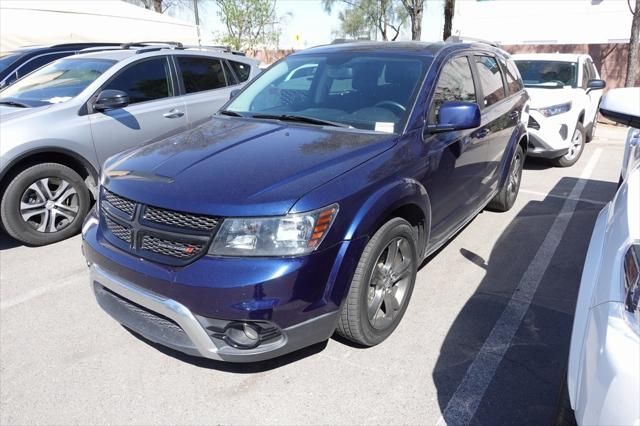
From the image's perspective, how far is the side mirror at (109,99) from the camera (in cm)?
462

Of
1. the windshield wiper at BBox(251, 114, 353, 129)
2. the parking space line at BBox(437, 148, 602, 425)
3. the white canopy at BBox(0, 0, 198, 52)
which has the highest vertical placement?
the white canopy at BBox(0, 0, 198, 52)

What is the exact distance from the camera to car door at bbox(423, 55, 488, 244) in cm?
317

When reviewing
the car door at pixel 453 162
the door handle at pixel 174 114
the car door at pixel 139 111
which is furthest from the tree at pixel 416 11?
the car door at pixel 453 162

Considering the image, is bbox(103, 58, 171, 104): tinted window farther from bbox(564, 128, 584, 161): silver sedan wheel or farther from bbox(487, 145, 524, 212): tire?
bbox(564, 128, 584, 161): silver sedan wheel

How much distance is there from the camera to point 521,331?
119 inches

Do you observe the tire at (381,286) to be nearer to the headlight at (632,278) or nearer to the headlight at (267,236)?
the headlight at (267,236)

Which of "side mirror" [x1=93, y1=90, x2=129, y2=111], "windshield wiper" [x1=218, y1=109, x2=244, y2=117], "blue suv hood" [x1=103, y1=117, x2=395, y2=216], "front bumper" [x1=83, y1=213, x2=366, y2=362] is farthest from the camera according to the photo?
"side mirror" [x1=93, y1=90, x2=129, y2=111]

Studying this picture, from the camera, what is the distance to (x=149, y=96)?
529 cm

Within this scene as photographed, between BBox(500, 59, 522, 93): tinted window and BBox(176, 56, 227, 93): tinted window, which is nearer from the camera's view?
BBox(500, 59, 522, 93): tinted window

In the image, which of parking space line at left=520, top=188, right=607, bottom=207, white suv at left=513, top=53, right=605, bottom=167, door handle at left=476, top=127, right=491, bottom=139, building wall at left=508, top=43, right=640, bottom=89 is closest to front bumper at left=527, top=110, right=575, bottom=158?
white suv at left=513, top=53, right=605, bottom=167

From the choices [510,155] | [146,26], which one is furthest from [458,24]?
[510,155]

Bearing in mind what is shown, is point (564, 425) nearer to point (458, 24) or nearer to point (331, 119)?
point (331, 119)

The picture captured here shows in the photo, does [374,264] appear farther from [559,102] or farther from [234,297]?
[559,102]

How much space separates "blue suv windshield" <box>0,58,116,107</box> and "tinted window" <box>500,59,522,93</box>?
165 inches
